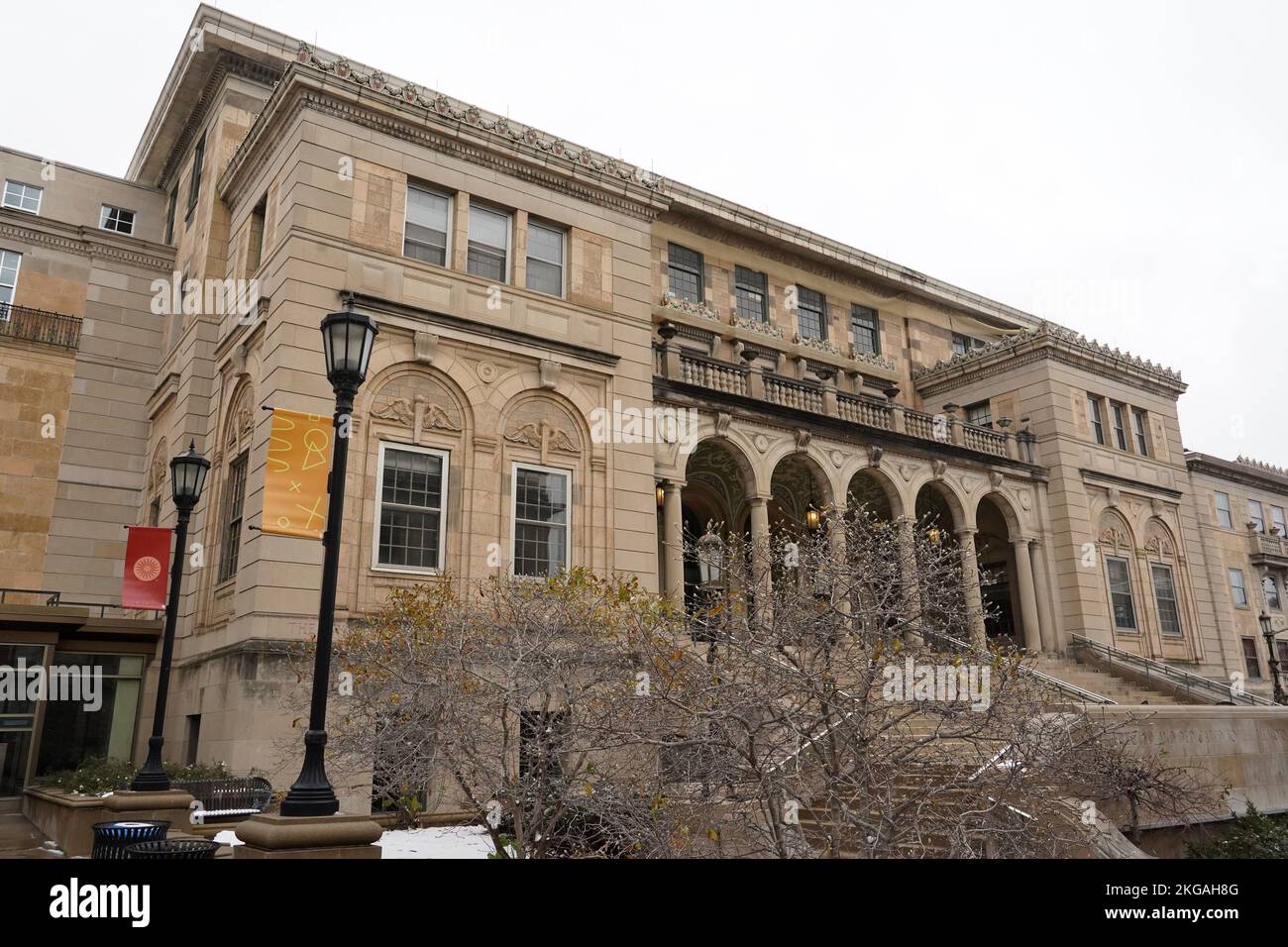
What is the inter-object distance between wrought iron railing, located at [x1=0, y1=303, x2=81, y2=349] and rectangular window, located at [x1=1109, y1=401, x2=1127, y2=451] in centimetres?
3343

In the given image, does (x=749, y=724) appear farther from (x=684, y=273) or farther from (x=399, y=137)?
(x=684, y=273)

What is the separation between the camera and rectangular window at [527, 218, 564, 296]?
21625 mm

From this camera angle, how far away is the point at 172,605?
1434 centimetres

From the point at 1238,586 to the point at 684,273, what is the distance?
94.3 ft

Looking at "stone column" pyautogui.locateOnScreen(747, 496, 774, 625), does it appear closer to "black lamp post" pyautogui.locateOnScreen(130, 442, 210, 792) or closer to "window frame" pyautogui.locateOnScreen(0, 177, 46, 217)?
"black lamp post" pyautogui.locateOnScreen(130, 442, 210, 792)

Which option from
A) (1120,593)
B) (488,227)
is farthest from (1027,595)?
(488,227)

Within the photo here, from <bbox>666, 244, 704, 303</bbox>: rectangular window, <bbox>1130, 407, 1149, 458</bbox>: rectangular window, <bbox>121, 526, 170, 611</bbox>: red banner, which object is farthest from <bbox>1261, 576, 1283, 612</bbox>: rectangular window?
<bbox>121, 526, 170, 611</bbox>: red banner

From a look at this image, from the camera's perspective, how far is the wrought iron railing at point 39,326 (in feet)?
81.1

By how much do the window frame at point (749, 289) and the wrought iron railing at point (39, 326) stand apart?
19025mm

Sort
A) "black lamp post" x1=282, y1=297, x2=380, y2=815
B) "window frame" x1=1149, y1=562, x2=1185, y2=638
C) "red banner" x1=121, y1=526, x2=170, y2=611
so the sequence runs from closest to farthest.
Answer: "black lamp post" x1=282, y1=297, x2=380, y2=815 < "red banner" x1=121, y1=526, x2=170, y2=611 < "window frame" x1=1149, y1=562, x2=1185, y2=638

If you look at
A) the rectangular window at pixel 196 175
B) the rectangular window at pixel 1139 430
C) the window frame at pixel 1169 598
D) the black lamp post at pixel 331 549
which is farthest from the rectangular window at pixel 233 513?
the rectangular window at pixel 1139 430

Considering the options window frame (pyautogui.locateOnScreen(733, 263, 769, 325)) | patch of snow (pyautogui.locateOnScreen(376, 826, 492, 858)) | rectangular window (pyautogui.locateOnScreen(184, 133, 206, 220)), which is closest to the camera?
patch of snow (pyautogui.locateOnScreen(376, 826, 492, 858))

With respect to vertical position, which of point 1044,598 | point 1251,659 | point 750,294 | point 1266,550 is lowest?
point 1251,659

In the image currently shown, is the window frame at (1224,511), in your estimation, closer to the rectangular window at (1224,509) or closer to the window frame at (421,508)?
the rectangular window at (1224,509)
